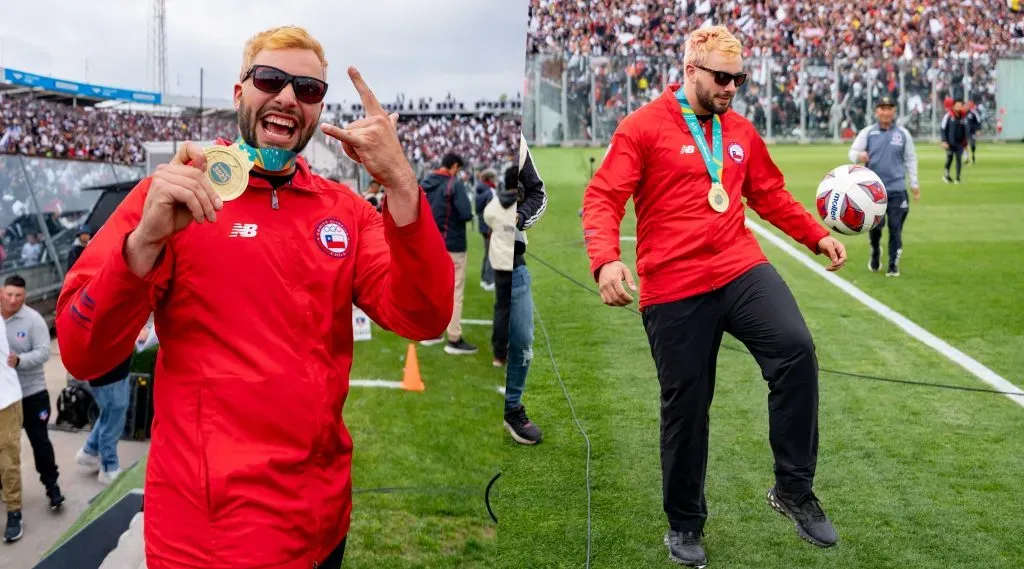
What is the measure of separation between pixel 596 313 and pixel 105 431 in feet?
5.51

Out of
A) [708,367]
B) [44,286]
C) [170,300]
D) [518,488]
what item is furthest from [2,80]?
[708,367]

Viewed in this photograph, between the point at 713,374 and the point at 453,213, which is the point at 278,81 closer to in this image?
the point at 713,374

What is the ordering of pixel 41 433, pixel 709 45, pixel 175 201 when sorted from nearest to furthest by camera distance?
pixel 175 201
pixel 709 45
pixel 41 433

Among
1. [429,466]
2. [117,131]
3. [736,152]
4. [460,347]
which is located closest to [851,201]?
[736,152]

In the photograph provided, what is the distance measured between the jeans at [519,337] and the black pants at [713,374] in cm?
40

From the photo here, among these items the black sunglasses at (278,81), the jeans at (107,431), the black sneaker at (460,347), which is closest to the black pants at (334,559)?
the black sunglasses at (278,81)

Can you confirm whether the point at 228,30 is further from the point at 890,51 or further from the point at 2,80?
the point at 890,51

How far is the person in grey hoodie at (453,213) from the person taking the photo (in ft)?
11.2

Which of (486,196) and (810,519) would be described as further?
(486,196)

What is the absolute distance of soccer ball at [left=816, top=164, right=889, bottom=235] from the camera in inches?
103

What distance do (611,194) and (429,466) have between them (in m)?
2.15

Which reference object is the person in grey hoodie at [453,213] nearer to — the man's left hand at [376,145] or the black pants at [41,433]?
the black pants at [41,433]

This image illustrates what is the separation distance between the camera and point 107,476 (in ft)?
9.57

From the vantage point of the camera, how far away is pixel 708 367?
8.84ft
